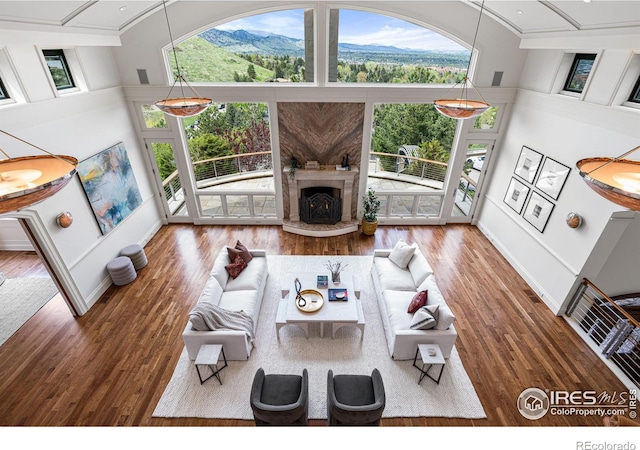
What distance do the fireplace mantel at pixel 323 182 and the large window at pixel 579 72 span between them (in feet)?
13.1

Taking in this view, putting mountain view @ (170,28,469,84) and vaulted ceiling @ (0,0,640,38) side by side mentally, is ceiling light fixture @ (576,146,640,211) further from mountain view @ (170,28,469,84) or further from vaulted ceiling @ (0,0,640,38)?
mountain view @ (170,28,469,84)

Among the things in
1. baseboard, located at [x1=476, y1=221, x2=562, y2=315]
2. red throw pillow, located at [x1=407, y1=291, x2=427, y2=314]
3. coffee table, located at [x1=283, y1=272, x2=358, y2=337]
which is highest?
red throw pillow, located at [x1=407, y1=291, x2=427, y2=314]

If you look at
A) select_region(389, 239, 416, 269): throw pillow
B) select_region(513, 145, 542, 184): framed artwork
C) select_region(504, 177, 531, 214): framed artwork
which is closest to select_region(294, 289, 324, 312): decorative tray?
select_region(389, 239, 416, 269): throw pillow

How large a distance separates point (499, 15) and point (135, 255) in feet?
25.6

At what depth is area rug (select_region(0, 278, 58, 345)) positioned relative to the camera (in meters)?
4.79

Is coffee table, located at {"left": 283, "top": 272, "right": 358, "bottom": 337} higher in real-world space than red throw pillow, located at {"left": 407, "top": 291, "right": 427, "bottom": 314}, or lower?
lower

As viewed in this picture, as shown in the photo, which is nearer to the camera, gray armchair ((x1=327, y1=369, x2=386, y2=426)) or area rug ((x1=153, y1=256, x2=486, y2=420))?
gray armchair ((x1=327, y1=369, x2=386, y2=426))

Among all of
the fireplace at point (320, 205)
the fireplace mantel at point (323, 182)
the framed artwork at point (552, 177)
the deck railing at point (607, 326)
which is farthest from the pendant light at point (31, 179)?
the framed artwork at point (552, 177)

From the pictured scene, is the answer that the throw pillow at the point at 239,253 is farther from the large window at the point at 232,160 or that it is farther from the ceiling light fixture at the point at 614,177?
the ceiling light fixture at the point at 614,177

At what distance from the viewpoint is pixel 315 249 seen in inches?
264

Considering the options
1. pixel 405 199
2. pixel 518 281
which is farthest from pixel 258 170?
pixel 518 281

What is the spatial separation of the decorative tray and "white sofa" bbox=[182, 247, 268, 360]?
0.74m

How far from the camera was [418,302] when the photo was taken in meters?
4.31

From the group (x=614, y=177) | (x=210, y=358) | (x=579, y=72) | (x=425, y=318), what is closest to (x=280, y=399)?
(x=210, y=358)
